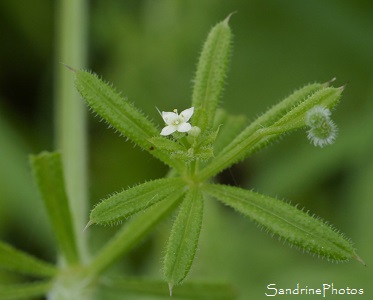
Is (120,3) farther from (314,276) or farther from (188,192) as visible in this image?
(188,192)

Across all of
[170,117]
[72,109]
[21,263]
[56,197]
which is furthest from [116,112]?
[72,109]

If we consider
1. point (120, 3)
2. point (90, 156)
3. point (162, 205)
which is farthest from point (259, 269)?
point (120, 3)

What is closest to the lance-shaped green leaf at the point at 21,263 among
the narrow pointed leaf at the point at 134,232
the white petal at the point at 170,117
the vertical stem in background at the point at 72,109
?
the narrow pointed leaf at the point at 134,232

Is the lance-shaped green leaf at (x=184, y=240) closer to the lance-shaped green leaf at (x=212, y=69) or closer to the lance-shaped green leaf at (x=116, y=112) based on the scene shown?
the lance-shaped green leaf at (x=116, y=112)

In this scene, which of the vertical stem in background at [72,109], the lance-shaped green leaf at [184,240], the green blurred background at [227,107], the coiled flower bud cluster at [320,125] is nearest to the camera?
the coiled flower bud cluster at [320,125]

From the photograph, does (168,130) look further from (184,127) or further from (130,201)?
(130,201)

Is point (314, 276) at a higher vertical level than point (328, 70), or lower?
lower

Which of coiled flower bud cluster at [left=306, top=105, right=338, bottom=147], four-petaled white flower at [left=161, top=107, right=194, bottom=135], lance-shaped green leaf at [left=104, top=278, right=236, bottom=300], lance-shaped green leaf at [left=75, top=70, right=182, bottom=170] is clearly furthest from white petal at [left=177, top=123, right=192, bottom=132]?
lance-shaped green leaf at [left=104, top=278, right=236, bottom=300]

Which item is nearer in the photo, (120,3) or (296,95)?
(296,95)
